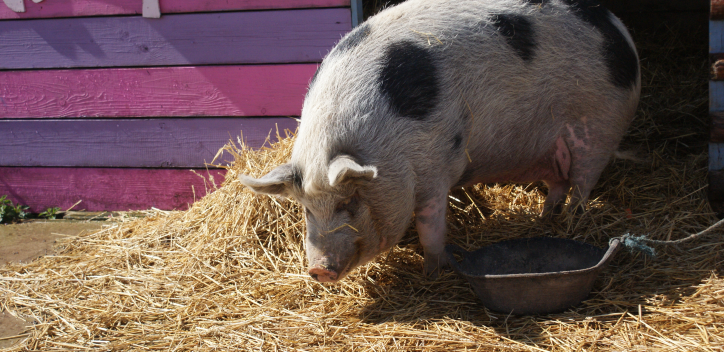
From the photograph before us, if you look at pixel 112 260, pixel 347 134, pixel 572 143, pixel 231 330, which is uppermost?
pixel 347 134

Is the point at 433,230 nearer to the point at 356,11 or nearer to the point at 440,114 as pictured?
the point at 440,114

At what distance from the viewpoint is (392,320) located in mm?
2789

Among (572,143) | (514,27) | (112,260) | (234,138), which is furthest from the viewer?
(234,138)

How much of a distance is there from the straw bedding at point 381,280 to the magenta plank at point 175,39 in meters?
0.72

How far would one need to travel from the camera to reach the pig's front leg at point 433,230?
300cm

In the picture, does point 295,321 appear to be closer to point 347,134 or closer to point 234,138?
point 347,134

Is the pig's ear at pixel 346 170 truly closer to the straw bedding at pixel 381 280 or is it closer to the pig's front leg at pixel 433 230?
the pig's front leg at pixel 433 230

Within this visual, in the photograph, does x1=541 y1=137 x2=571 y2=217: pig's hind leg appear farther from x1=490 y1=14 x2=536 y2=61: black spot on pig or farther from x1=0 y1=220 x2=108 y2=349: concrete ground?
x1=0 y1=220 x2=108 y2=349: concrete ground

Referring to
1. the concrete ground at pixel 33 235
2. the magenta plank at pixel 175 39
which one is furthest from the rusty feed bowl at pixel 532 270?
the concrete ground at pixel 33 235

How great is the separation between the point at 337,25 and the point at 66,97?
2270mm

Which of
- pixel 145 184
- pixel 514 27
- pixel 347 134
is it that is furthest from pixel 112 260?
pixel 514 27

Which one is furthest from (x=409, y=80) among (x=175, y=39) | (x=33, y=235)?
(x=33, y=235)

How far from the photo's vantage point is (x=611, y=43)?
3.22m

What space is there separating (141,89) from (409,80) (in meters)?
2.50
